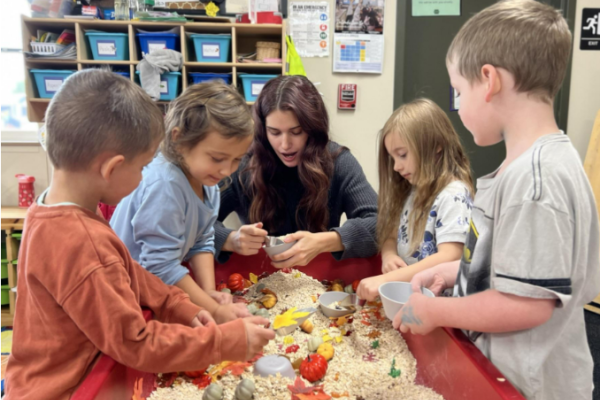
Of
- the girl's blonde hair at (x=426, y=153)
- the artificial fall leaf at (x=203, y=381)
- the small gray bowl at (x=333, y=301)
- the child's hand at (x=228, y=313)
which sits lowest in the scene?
the artificial fall leaf at (x=203, y=381)

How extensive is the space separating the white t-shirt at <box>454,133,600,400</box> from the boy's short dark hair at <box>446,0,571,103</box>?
0.09 metres

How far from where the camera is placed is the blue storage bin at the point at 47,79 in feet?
7.66

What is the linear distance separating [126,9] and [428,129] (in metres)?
1.90

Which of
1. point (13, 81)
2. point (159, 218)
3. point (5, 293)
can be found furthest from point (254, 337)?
point (13, 81)

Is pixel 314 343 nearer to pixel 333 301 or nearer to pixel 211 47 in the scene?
pixel 333 301

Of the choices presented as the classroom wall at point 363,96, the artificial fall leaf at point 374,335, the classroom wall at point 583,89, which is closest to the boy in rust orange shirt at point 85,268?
the artificial fall leaf at point 374,335

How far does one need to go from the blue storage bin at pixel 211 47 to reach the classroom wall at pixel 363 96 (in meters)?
0.54

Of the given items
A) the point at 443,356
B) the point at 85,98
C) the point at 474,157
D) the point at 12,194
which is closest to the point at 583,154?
Result: the point at 474,157

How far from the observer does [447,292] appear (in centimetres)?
103

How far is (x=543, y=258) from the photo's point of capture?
61 centimetres

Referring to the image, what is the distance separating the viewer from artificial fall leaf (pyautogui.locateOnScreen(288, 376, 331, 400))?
84 centimetres

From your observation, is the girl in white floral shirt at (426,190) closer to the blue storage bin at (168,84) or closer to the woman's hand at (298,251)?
the woman's hand at (298,251)

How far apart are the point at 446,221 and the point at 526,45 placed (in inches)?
23.4

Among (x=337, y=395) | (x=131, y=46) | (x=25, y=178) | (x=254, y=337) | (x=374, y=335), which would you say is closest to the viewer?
(x=254, y=337)
